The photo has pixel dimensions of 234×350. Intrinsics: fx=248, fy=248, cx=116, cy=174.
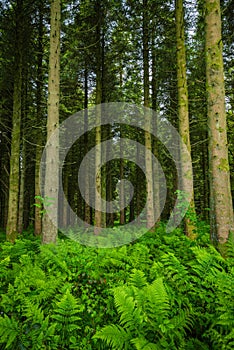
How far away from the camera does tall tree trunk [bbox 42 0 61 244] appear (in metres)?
6.87

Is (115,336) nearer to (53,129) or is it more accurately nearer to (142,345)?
(142,345)

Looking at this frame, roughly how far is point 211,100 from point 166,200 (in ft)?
68.3

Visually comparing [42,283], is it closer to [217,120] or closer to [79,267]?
[79,267]

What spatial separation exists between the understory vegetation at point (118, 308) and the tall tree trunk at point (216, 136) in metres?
0.47

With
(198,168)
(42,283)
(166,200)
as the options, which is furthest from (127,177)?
(42,283)

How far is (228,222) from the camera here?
189 inches

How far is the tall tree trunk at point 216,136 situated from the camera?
484 cm

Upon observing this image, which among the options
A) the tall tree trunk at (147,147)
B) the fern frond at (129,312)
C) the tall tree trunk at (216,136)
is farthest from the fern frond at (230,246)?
the tall tree trunk at (147,147)

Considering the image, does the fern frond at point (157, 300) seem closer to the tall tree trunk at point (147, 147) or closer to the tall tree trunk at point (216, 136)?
the tall tree trunk at point (216, 136)

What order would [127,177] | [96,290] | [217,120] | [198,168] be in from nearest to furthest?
1. [96,290]
2. [217,120]
3. [198,168]
4. [127,177]

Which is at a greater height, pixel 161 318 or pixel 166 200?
pixel 166 200

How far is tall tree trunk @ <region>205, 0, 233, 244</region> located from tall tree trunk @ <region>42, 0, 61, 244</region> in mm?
4120

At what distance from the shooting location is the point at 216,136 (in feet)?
16.9

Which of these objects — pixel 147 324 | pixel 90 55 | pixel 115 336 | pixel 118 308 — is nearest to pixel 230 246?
pixel 147 324
